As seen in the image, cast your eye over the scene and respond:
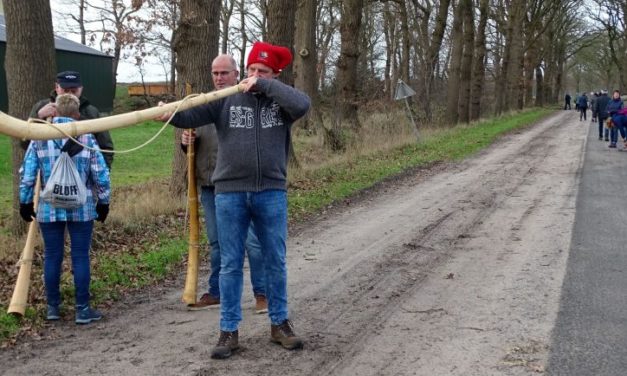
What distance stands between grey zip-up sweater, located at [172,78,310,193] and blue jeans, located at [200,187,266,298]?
0.94 metres

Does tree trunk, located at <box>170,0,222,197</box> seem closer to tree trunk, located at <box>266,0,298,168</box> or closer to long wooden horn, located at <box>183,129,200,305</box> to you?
tree trunk, located at <box>266,0,298,168</box>

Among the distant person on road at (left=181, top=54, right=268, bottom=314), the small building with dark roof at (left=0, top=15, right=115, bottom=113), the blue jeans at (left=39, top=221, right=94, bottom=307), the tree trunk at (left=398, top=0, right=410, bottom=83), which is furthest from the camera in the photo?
the small building with dark roof at (left=0, top=15, right=115, bottom=113)

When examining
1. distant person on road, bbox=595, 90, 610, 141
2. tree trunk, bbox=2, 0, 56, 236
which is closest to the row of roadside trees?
tree trunk, bbox=2, 0, 56, 236

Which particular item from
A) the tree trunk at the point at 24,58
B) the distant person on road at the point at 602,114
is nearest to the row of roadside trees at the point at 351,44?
the tree trunk at the point at 24,58

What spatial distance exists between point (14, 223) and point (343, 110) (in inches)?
622

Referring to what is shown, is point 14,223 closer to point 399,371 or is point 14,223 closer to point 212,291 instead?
point 212,291

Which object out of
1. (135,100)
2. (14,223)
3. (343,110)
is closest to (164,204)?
(14,223)

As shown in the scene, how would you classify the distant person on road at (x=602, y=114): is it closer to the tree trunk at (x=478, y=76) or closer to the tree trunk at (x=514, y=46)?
the tree trunk at (x=478, y=76)

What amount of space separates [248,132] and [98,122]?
40.1 inches

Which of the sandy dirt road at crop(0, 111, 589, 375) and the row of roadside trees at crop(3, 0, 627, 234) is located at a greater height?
the row of roadside trees at crop(3, 0, 627, 234)

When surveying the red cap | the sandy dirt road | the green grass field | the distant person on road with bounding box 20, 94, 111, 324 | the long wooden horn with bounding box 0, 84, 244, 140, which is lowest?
the sandy dirt road

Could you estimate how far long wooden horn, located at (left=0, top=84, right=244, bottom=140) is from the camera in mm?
4047

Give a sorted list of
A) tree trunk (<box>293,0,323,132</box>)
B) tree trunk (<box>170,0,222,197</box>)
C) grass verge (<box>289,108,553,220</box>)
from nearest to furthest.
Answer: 1. tree trunk (<box>170,0,222,197</box>)
2. grass verge (<box>289,108,553,220</box>)
3. tree trunk (<box>293,0,323,132</box>)

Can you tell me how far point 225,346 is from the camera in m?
4.92
